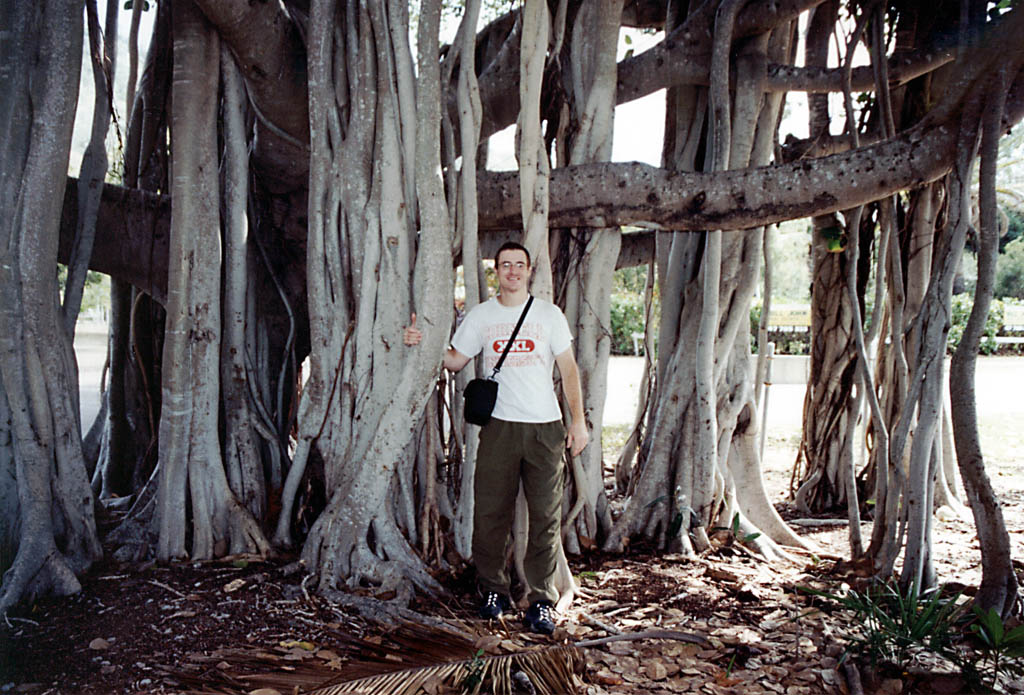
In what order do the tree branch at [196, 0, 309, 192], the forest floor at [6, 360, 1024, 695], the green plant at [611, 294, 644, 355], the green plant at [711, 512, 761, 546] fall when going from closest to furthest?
the forest floor at [6, 360, 1024, 695]
the tree branch at [196, 0, 309, 192]
the green plant at [711, 512, 761, 546]
the green plant at [611, 294, 644, 355]

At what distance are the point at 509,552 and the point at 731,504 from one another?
4.54 ft

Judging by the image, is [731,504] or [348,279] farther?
[731,504]

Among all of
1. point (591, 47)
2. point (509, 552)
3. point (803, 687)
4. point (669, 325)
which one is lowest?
point (803, 687)

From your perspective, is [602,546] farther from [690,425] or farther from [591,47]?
[591,47]

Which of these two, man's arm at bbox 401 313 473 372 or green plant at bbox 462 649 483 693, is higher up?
man's arm at bbox 401 313 473 372

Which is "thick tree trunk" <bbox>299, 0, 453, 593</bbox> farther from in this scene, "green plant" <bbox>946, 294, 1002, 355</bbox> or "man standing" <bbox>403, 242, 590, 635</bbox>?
"green plant" <bbox>946, 294, 1002, 355</bbox>

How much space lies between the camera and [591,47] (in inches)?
137

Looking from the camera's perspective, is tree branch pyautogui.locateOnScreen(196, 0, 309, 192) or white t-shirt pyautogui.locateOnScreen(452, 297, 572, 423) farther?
tree branch pyautogui.locateOnScreen(196, 0, 309, 192)

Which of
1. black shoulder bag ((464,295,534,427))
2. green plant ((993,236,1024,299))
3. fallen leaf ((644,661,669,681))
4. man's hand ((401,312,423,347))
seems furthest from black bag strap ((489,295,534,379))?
green plant ((993,236,1024,299))

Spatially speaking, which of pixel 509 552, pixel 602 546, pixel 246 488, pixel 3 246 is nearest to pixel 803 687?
pixel 509 552

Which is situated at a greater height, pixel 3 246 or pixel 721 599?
pixel 3 246

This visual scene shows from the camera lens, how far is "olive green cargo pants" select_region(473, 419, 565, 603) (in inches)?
103

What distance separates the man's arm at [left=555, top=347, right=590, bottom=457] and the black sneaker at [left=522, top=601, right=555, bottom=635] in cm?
53

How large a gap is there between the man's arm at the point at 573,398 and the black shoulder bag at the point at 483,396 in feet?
0.66
